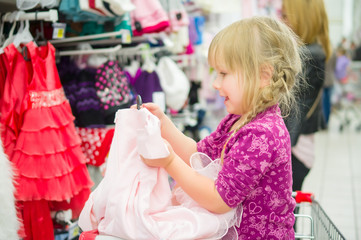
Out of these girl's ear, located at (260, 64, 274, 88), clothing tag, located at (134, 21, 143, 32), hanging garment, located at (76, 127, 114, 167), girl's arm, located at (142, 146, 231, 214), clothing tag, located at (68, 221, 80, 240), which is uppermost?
clothing tag, located at (134, 21, 143, 32)

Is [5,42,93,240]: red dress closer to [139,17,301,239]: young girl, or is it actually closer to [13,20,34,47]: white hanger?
[13,20,34,47]: white hanger

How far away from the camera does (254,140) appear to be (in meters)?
1.23

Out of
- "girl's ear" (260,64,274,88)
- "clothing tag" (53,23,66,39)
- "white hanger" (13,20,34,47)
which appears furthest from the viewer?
"clothing tag" (53,23,66,39)

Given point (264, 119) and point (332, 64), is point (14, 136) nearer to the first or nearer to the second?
point (264, 119)

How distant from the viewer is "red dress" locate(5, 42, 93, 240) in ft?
5.99

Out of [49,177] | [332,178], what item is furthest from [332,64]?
[49,177]

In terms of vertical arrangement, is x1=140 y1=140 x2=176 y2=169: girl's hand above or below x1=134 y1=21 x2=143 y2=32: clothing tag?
below

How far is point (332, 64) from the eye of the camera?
6988 mm

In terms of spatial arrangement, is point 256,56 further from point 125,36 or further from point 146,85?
point 146,85

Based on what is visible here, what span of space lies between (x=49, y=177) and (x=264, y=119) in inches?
41.1

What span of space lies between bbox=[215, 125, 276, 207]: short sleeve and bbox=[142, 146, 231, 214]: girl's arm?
0.02 metres

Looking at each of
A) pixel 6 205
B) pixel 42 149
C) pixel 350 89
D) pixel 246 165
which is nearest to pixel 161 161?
pixel 246 165

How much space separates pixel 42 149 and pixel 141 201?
2.68ft

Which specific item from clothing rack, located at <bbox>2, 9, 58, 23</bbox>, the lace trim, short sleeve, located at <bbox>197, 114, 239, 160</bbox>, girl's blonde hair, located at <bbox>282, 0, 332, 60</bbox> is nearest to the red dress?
the lace trim
